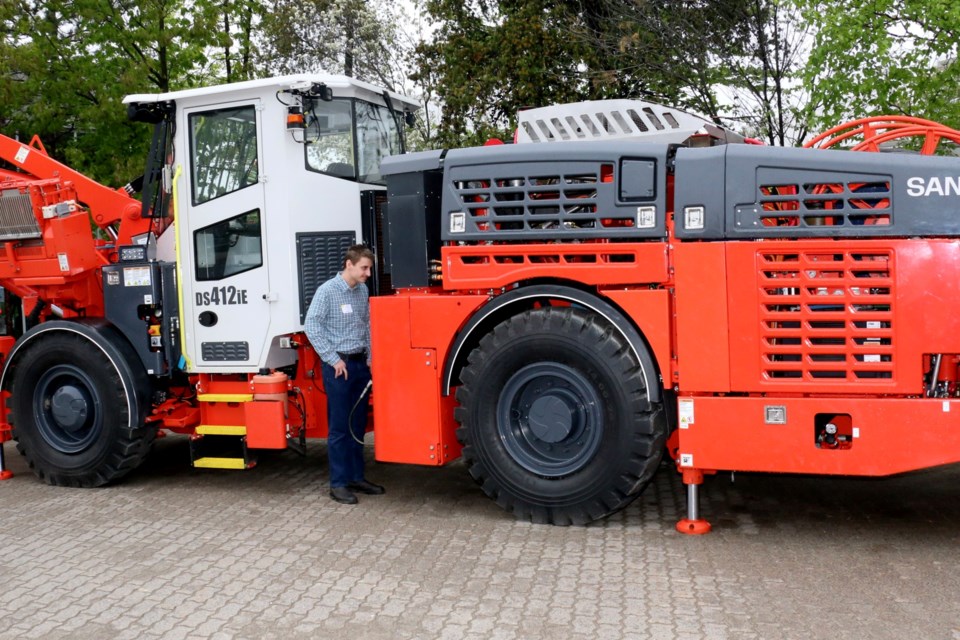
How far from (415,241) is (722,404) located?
2280 mm

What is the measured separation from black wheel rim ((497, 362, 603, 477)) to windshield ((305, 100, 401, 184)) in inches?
89.5

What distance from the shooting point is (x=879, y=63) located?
1242cm

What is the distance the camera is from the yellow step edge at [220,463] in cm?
694

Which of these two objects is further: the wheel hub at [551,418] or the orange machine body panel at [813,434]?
the wheel hub at [551,418]

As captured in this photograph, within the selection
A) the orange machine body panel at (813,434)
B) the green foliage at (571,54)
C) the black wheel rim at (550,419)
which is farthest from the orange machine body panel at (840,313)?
the green foliage at (571,54)

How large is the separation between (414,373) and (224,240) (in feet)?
6.22

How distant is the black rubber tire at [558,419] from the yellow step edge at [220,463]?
1.97 metres

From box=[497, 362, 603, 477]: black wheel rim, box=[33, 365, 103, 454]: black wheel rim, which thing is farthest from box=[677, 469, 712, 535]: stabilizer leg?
box=[33, 365, 103, 454]: black wheel rim

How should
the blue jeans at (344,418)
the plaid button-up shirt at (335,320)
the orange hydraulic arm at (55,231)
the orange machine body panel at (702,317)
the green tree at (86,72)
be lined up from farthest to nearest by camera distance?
the green tree at (86,72) → the orange hydraulic arm at (55,231) → the blue jeans at (344,418) → the plaid button-up shirt at (335,320) → the orange machine body panel at (702,317)

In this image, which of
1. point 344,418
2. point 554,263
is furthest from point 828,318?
point 344,418

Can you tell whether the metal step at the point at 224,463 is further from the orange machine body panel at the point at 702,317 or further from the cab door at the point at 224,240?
the orange machine body panel at the point at 702,317

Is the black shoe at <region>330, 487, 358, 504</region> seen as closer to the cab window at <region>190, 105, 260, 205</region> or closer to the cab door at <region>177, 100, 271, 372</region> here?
the cab door at <region>177, 100, 271, 372</region>

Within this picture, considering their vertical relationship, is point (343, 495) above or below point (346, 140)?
below

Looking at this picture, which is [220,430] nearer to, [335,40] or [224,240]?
[224,240]
